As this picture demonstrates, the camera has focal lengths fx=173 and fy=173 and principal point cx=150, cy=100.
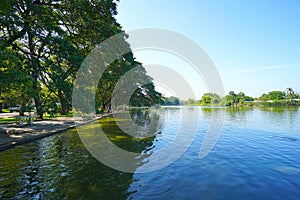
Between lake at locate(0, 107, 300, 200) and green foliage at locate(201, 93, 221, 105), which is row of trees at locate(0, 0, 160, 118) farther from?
green foliage at locate(201, 93, 221, 105)

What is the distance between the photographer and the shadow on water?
13.9 feet

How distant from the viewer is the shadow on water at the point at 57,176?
4.24m

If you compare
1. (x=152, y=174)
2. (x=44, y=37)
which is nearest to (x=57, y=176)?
(x=152, y=174)

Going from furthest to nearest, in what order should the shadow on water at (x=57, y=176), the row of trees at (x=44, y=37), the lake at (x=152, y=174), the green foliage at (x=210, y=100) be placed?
the green foliage at (x=210, y=100), the row of trees at (x=44, y=37), the lake at (x=152, y=174), the shadow on water at (x=57, y=176)

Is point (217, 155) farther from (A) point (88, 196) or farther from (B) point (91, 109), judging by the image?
(B) point (91, 109)

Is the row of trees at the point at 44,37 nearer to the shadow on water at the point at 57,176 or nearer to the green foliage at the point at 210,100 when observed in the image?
the shadow on water at the point at 57,176

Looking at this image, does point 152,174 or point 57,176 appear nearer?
point 57,176

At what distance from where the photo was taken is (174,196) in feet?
13.9

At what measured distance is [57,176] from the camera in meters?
5.25

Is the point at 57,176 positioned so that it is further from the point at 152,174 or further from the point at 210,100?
the point at 210,100

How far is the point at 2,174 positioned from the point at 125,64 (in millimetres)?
23146

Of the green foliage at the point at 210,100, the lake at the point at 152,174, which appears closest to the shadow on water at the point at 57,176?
the lake at the point at 152,174

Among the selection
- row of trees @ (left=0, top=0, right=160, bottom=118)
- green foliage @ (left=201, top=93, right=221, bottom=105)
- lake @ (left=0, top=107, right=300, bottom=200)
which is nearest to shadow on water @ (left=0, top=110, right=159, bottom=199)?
lake @ (left=0, top=107, right=300, bottom=200)

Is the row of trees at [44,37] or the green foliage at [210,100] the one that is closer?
the row of trees at [44,37]
